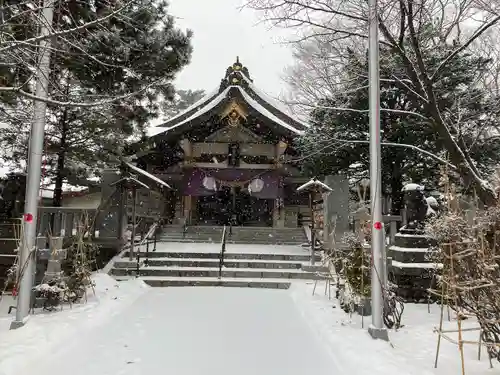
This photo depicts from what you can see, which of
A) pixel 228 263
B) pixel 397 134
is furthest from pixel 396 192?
pixel 228 263

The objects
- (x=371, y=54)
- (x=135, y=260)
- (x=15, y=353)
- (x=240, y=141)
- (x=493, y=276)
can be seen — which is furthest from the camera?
(x=240, y=141)

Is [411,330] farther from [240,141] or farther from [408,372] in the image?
[240,141]

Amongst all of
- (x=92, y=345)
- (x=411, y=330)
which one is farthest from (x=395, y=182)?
(x=92, y=345)

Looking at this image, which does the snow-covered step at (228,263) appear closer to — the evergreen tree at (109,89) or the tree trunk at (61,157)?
the evergreen tree at (109,89)

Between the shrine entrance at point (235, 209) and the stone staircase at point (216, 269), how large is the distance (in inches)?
263

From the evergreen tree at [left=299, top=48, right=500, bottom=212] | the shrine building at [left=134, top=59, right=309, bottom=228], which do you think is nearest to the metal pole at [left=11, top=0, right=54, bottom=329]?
the evergreen tree at [left=299, top=48, right=500, bottom=212]

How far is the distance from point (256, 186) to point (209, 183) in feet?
6.59

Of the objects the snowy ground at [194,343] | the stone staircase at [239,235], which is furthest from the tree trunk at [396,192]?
the snowy ground at [194,343]

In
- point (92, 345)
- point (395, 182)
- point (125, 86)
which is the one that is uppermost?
point (125, 86)

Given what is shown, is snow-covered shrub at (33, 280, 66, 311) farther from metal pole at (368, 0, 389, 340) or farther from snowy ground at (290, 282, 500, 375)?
metal pole at (368, 0, 389, 340)

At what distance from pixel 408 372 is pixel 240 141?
1383cm

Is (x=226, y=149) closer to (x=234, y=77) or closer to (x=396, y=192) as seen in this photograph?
(x=234, y=77)

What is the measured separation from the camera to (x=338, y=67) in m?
9.59

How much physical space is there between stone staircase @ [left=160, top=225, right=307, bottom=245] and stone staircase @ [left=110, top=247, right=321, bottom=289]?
2.51 metres
